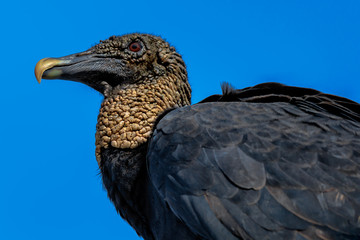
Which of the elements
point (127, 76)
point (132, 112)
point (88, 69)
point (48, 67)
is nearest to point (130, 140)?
point (132, 112)

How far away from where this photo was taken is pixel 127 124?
3.68 metres

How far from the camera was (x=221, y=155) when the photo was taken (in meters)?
2.92

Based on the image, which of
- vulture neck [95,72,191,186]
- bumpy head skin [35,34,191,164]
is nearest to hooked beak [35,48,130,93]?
bumpy head skin [35,34,191,164]

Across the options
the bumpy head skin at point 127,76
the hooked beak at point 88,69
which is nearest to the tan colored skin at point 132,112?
the bumpy head skin at point 127,76

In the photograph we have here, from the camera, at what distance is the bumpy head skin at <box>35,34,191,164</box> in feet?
12.3

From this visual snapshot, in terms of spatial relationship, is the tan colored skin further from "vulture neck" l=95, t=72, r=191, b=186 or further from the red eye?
the red eye

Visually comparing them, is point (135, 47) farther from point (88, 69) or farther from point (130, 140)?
point (130, 140)

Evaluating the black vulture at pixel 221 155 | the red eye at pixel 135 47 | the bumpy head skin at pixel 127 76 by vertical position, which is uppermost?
the red eye at pixel 135 47

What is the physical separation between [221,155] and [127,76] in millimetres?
1512

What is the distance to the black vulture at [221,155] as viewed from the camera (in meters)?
2.71

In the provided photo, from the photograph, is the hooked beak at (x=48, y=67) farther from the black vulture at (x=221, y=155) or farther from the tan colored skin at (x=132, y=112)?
the tan colored skin at (x=132, y=112)

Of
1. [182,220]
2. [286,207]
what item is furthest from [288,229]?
[182,220]

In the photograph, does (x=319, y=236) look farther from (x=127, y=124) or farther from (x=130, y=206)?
(x=127, y=124)

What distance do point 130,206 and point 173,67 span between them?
1.41 meters
